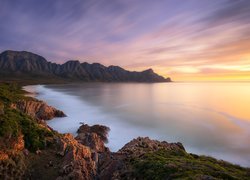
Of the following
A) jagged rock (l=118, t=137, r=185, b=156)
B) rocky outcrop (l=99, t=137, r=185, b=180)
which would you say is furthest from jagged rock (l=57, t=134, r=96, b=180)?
jagged rock (l=118, t=137, r=185, b=156)

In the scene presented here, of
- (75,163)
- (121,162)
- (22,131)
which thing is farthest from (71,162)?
(22,131)

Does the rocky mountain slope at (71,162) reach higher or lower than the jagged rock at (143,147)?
higher

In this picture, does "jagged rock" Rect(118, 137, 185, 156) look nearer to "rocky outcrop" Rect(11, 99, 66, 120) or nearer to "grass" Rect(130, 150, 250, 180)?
"grass" Rect(130, 150, 250, 180)

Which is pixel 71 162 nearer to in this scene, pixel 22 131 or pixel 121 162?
pixel 121 162

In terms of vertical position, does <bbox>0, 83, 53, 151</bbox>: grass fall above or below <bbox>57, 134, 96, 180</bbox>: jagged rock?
above

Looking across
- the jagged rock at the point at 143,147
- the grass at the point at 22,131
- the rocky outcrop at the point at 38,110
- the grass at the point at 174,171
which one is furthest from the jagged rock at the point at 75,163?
the rocky outcrop at the point at 38,110

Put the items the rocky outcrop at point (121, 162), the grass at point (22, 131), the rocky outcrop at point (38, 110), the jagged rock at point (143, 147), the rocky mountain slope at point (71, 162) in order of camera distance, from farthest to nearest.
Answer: the rocky outcrop at point (38, 110)
the jagged rock at point (143, 147)
the grass at point (22, 131)
the rocky outcrop at point (121, 162)
the rocky mountain slope at point (71, 162)

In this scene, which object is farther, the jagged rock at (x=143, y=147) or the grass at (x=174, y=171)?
the jagged rock at (x=143, y=147)

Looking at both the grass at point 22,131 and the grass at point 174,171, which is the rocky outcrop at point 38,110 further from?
the grass at point 174,171

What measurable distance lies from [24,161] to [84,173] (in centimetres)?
411

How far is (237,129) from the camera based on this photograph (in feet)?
134

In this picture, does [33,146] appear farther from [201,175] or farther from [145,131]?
[145,131]

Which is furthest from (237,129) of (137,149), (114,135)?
(137,149)

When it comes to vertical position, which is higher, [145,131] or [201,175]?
[201,175]
